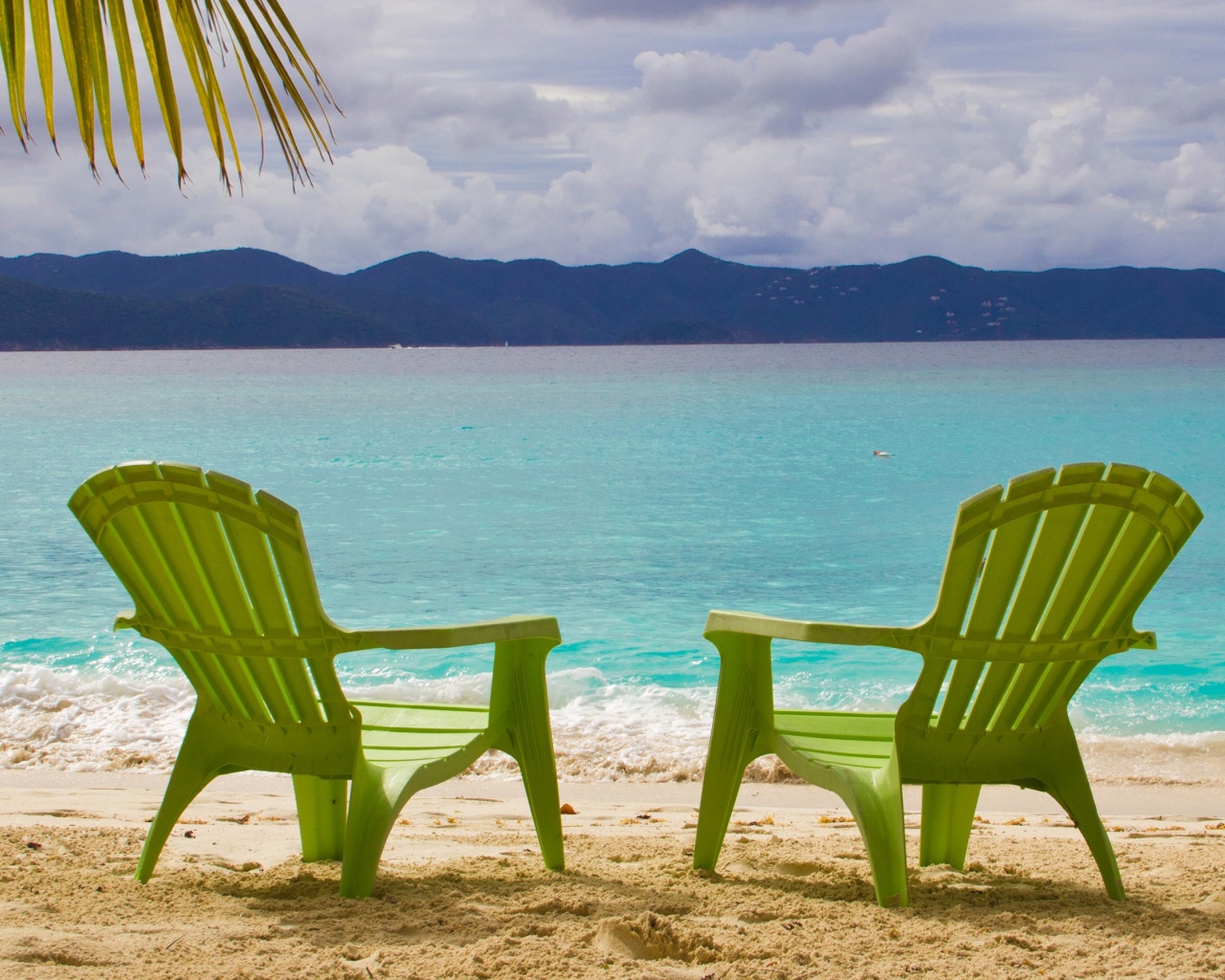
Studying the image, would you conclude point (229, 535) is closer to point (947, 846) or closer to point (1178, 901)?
point (947, 846)

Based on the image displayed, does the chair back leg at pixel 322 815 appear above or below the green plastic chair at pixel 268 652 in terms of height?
below

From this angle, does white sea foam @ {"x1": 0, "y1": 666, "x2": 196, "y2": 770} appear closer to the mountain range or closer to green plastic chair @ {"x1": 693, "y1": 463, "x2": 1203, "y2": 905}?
green plastic chair @ {"x1": 693, "y1": 463, "x2": 1203, "y2": 905}

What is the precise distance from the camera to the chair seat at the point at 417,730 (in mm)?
2584

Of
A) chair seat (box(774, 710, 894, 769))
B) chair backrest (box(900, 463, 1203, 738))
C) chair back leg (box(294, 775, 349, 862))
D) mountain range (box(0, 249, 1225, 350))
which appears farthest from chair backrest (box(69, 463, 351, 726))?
mountain range (box(0, 249, 1225, 350))

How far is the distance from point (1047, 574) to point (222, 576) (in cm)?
165

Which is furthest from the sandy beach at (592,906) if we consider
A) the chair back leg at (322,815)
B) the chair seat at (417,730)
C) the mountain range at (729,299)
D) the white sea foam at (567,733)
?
the mountain range at (729,299)

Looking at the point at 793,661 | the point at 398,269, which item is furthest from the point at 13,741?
the point at 398,269

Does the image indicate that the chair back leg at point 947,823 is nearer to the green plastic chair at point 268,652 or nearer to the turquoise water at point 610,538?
the green plastic chair at point 268,652

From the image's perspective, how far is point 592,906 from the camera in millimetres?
2355

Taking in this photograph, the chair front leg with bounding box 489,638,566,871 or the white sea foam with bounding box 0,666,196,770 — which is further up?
the chair front leg with bounding box 489,638,566,871

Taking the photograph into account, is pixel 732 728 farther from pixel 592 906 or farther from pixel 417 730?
pixel 417 730

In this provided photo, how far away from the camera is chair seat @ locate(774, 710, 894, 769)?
2559 millimetres

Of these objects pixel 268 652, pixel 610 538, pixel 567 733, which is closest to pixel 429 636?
pixel 268 652

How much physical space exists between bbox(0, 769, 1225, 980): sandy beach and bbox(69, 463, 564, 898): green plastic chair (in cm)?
17
